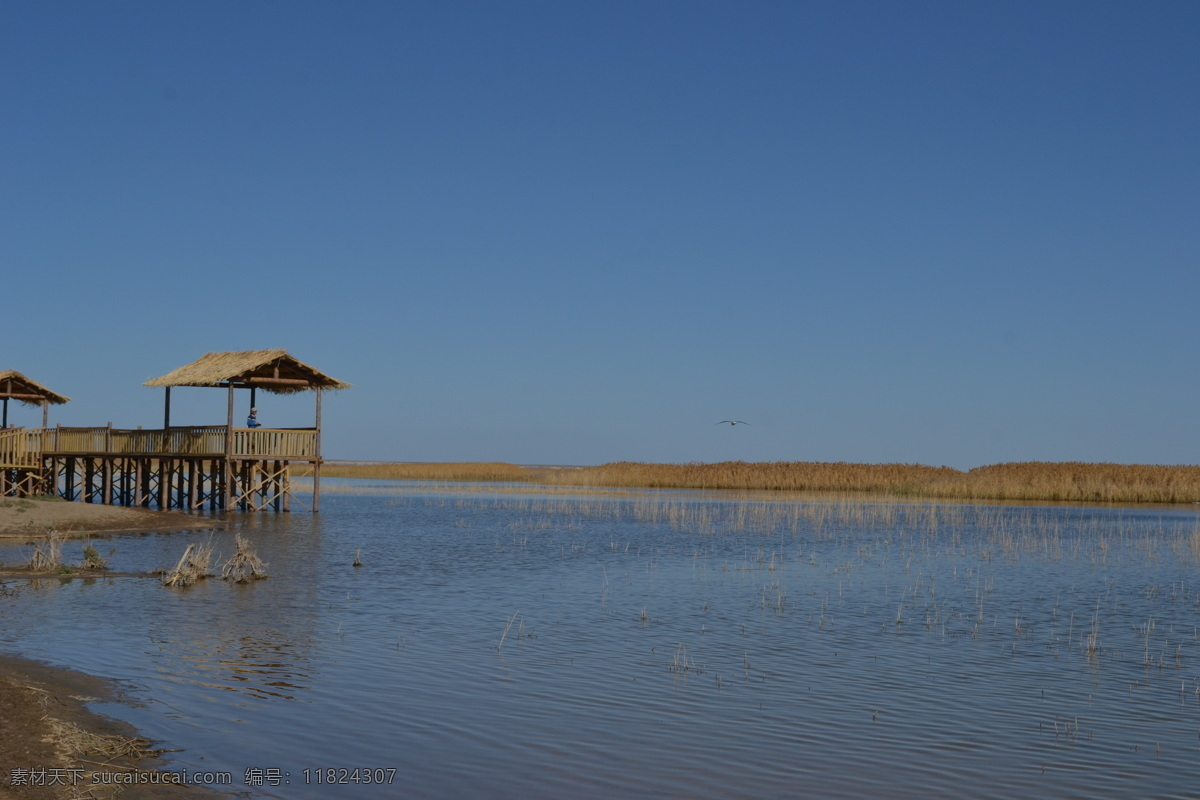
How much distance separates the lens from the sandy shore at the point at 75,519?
26.1 meters

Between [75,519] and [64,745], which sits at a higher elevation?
[75,519]

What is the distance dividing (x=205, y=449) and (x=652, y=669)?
26897 mm

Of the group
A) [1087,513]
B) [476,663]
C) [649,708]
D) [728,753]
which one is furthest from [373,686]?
[1087,513]

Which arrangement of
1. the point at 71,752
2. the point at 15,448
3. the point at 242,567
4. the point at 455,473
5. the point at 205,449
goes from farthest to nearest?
1. the point at 455,473
2. the point at 15,448
3. the point at 205,449
4. the point at 242,567
5. the point at 71,752

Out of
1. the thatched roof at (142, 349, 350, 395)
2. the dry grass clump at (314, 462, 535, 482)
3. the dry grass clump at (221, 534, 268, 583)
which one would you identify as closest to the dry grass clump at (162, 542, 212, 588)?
the dry grass clump at (221, 534, 268, 583)

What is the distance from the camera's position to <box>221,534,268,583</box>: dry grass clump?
17781 millimetres

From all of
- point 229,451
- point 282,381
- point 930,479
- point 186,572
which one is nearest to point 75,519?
point 229,451

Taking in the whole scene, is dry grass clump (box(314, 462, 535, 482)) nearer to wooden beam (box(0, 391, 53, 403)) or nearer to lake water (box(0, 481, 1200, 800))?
wooden beam (box(0, 391, 53, 403))

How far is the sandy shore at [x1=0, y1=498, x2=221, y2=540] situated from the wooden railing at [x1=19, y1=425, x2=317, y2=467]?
3232mm

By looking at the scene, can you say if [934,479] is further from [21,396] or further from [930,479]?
[21,396]

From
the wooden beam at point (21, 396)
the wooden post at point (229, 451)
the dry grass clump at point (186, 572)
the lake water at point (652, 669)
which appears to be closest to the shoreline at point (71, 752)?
the lake water at point (652, 669)

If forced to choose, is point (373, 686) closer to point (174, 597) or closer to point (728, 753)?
point (728, 753)

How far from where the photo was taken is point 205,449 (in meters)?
35.4

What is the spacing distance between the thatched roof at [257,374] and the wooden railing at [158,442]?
156 centimetres
